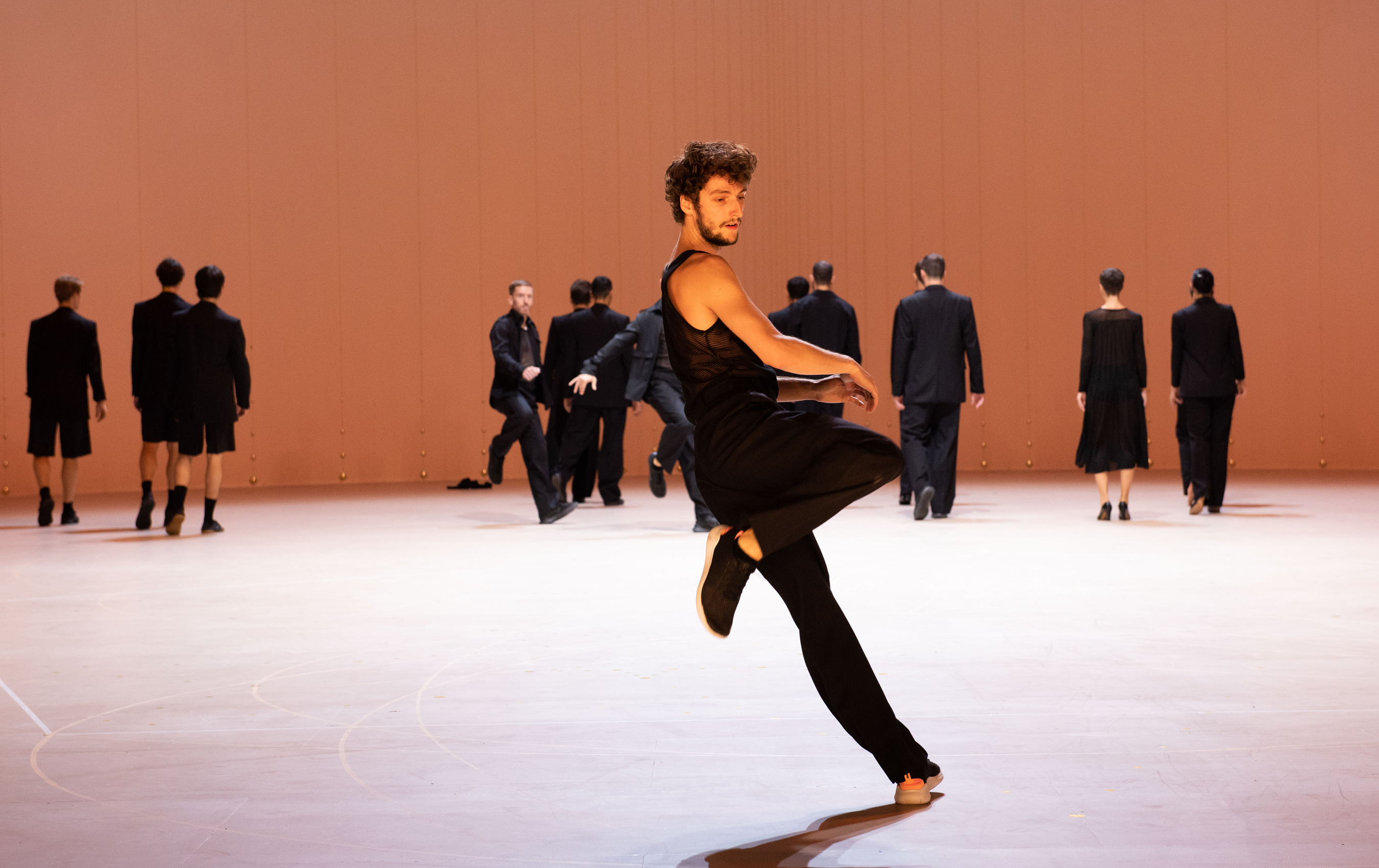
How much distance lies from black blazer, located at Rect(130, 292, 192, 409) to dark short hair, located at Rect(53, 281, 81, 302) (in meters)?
0.65

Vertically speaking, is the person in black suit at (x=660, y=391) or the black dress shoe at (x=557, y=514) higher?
the person in black suit at (x=660, y=391)

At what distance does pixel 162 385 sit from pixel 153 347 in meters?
0.26

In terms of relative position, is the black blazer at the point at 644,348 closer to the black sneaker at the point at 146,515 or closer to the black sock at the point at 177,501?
the black sock at the point at 177,501

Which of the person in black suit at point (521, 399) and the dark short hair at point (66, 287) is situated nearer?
the person in black suit at point (521, 399)

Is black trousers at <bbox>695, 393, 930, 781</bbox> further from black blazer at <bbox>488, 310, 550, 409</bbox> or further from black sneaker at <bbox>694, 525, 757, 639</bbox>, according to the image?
black blazer at <bbox>488, 310, 550, 409</bbox>

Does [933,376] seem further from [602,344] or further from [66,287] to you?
[66,287]

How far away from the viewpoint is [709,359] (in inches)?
103

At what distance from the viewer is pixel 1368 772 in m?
2.78

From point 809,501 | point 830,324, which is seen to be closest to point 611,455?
point 830,324

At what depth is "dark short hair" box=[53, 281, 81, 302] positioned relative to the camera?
8.96 meters

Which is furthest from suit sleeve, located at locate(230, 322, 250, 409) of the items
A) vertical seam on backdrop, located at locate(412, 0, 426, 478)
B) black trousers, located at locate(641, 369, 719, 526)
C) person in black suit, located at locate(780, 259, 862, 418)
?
vertical seam on backdrop, located at locate(412, 0, 426, 478)

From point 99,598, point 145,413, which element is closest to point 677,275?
point 99,598

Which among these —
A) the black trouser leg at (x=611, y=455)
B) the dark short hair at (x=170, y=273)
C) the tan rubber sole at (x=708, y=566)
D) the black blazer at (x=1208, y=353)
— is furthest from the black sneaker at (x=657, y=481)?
the tan rubber sole at (x=708, y=566)

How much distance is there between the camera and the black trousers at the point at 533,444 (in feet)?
28.2
